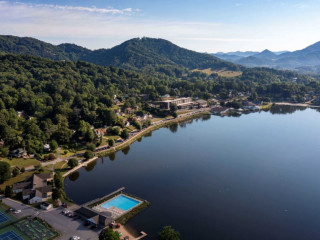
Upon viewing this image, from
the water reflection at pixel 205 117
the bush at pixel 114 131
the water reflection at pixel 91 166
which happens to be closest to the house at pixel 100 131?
the bush at pixel 114 131

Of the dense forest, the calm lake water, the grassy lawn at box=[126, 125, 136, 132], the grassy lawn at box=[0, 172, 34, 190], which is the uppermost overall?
the dense forest

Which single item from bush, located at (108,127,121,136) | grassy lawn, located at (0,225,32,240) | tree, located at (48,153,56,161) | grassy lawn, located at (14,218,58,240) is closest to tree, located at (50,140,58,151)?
tree, located at (48,153,56,161)

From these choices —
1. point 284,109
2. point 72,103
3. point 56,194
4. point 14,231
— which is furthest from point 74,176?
point 284,109

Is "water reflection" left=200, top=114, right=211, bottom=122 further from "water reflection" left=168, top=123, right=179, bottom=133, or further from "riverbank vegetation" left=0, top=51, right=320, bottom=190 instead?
"water reflection" left=168, top=123, right=179, bottom=133

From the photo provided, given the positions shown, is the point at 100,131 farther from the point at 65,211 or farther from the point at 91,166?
the point at 65,211

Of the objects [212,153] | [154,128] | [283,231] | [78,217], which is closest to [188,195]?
[283,231]

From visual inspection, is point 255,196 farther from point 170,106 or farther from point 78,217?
point 170,106

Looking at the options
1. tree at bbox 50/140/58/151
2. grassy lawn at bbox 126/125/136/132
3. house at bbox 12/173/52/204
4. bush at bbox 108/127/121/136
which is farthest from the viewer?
grassy lawn at bbox 126/125/136/132
